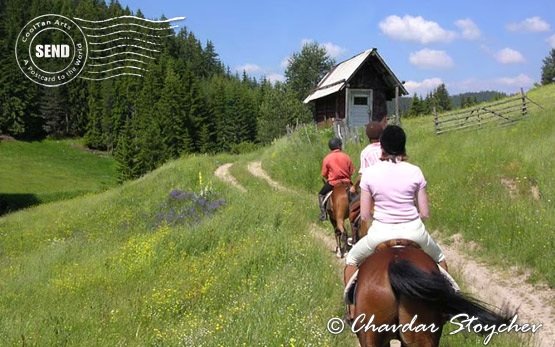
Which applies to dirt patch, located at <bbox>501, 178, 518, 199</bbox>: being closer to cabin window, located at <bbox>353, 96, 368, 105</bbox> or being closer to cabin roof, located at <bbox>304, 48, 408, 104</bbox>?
cabin roof, located at <bbox>304, 48, 408, 104</bbox>

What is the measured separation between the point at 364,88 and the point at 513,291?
25411 millimetres

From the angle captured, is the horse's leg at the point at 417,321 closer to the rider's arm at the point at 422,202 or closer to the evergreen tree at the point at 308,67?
the rider's arm at the point at 422,202

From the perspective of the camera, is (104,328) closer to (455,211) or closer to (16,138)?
(455,211)

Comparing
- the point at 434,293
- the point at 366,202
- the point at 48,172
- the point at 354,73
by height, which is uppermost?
the point at 354,73

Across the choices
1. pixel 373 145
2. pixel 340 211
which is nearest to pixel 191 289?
pixel 340 211

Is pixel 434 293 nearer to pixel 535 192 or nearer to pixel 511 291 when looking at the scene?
pixel 511 291

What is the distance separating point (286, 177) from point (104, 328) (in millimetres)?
16927

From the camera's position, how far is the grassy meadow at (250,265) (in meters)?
6.34

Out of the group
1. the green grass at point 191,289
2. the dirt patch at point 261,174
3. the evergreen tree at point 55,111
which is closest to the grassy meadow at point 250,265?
the green grass at point 191,289

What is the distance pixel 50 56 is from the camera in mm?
96625

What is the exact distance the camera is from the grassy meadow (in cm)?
634

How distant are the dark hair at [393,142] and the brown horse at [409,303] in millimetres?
988

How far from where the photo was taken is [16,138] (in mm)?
88062

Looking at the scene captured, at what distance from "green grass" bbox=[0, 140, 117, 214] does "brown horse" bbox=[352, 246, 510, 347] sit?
56.5m
